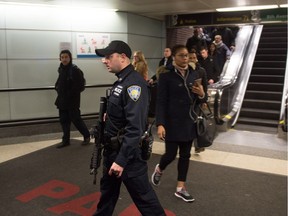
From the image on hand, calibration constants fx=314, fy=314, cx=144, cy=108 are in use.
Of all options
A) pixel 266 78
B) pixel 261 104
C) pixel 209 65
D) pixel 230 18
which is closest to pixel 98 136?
pixel 209 65

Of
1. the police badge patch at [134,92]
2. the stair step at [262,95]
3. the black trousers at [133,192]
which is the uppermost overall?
the police badge patch at [134,92]

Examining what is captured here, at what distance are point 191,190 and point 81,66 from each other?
396 centimetres

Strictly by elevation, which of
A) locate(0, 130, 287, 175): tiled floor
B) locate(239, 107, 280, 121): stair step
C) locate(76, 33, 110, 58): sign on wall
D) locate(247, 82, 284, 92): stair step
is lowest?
locate(0, 130, 287, 175): tiled floor

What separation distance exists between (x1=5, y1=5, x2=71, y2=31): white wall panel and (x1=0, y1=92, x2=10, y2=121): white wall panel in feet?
4.11

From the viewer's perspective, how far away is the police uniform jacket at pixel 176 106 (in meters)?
3.04

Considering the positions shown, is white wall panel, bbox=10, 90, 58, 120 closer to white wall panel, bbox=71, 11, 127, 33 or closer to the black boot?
the black boot

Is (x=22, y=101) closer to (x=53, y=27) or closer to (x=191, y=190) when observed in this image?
(x=53, y=27)

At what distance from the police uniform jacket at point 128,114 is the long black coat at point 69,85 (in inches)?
119

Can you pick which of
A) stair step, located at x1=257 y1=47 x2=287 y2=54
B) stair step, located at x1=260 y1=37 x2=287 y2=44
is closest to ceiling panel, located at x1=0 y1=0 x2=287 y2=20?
stair step, located at x1=257 y1=47 x2=287 y2=54

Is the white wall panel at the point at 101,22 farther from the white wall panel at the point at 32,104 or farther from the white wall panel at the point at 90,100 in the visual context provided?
the white wall panel at the point at 32,104

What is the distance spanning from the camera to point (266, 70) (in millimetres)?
8281

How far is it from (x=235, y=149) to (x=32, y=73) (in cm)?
399

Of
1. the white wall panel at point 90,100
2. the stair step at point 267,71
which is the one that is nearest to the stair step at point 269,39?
the stair step at point 267,71

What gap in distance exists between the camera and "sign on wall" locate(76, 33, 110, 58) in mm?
6438
